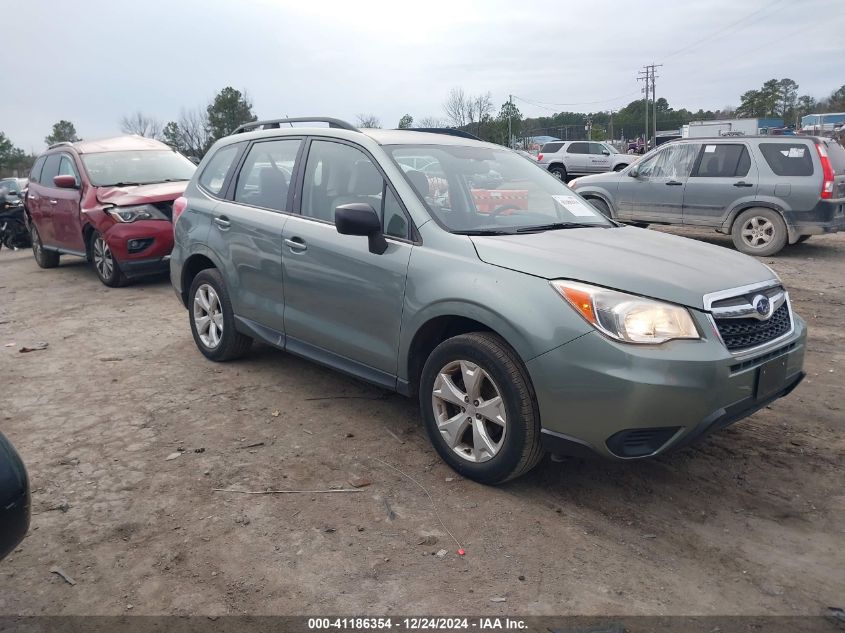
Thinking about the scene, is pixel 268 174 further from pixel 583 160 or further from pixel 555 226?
pixel 583 160

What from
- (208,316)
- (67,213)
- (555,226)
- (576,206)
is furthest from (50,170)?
(555,226)

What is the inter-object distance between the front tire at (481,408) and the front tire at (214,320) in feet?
7.21

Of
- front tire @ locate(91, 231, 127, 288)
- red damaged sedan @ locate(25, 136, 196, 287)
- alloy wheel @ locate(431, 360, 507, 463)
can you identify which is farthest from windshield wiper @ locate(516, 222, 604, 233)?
front tire @ locate(91, 231, 127, 288)

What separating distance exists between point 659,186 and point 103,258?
27.7 ft

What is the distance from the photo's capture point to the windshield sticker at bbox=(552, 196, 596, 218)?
4.33 m

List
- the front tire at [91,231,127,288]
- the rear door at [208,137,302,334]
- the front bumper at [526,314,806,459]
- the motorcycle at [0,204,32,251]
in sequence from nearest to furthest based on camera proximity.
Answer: the front bumper at [526,314,806,459] < the rear door at [208,137,302,334] < the front tire at [91,231,127,288] < the motorcycle at [0,204,32,251]

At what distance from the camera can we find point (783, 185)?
975 cm

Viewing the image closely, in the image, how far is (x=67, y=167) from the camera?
384 inches

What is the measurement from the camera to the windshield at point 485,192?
3.85m

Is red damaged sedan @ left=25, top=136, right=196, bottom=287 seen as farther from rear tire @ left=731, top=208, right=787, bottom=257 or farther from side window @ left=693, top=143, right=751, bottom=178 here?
rear tire @ left=731, top=208, right=787, bottom=257

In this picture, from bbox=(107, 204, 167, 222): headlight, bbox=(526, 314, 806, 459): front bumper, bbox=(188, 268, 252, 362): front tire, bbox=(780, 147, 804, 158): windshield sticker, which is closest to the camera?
bbox=(526, 314, 806, 459): front bumper

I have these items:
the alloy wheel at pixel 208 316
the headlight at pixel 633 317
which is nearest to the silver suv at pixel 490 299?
the headlight at pixel 633 317

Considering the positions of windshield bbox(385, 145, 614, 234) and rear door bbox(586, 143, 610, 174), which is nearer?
windshield bbox(385, 145, 614, 234)

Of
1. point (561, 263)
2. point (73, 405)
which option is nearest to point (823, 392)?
point (561, 263)
